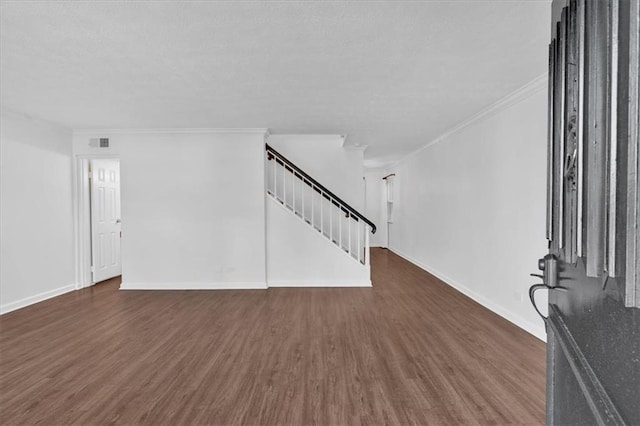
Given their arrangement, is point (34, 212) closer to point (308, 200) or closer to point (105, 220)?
point (105, 220)

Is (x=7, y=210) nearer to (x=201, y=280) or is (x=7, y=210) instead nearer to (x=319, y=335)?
(x=201, y=280)

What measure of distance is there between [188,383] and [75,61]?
285 cm

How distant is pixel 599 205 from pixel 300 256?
5.05 meters

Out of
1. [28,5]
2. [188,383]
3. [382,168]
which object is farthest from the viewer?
[382,168]

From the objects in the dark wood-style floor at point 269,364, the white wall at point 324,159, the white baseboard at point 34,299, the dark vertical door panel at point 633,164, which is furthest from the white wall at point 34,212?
the dark vertical door panel at point 633,164

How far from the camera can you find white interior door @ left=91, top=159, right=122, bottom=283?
18.4 feet

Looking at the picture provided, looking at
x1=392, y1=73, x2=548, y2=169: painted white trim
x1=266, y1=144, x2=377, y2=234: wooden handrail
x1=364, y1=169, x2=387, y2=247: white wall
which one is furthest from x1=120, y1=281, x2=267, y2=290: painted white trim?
x1=364, y1=169, x2=387, y2=247: white wall

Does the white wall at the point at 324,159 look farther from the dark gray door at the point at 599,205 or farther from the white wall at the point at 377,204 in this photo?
the dark gray door at the point at 599,205

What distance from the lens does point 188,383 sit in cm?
245

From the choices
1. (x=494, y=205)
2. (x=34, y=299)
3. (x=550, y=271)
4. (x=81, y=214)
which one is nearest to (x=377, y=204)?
(x=494, y=205)

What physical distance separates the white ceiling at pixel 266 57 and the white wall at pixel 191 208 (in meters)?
0.87

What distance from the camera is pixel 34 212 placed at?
462 cm

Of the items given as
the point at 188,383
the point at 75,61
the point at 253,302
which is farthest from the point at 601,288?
the point at 253,302

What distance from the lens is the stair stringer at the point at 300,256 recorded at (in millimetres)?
5484
